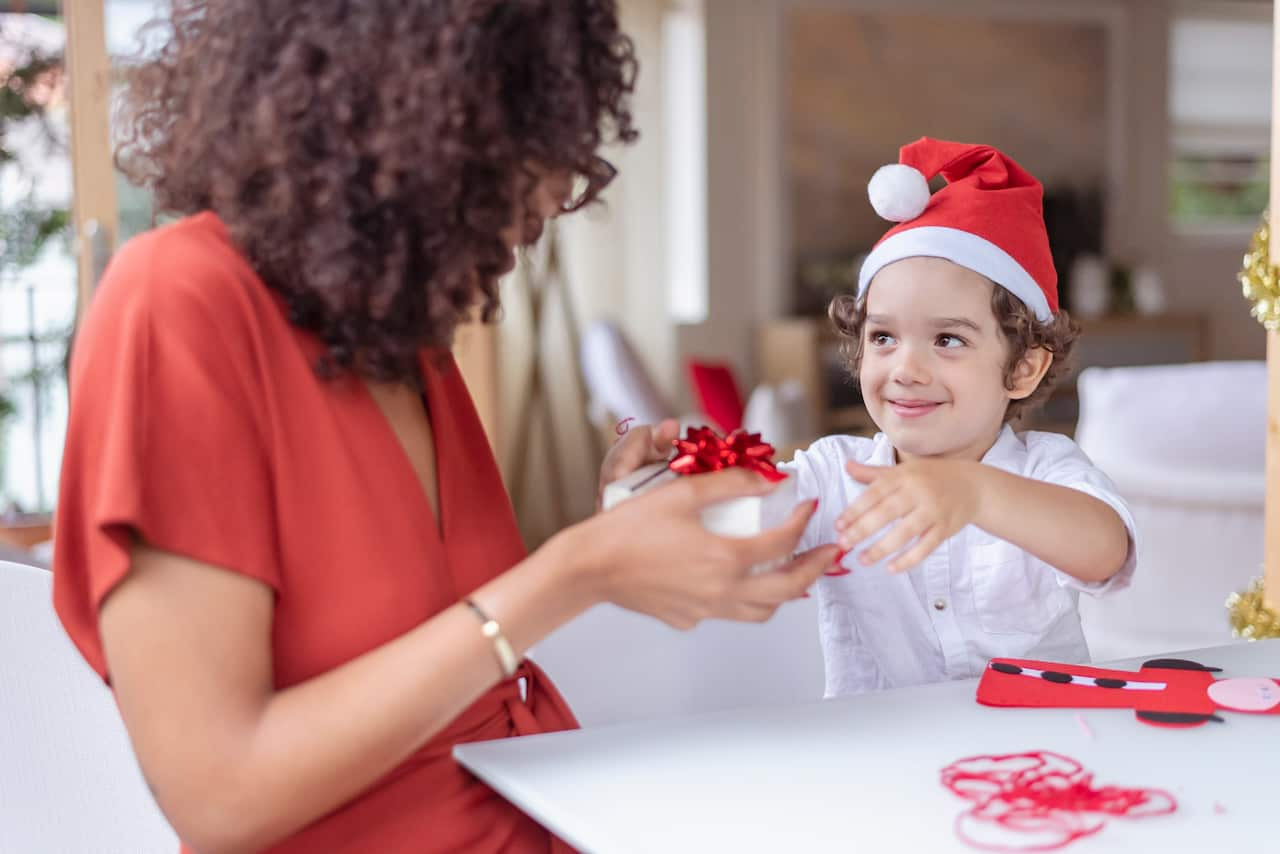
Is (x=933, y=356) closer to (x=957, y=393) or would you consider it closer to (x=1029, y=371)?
(x=957, y=393)

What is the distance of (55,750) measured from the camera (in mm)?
1299

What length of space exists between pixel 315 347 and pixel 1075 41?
7.40 meters

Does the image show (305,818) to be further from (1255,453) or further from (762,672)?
(1255,453)

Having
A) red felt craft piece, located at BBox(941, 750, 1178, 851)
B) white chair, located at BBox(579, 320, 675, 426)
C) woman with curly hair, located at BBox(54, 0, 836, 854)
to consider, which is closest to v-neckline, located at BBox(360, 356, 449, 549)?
woman with curly hair, located at BBox(54, 0, 836, 854)

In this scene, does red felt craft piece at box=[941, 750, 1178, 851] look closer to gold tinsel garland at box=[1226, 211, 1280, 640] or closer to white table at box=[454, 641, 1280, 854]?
white table at box=[454, 641, 1280, 854]

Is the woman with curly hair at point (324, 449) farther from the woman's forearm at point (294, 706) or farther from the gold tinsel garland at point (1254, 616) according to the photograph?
the gold tinsel garland at point (1254, 616)

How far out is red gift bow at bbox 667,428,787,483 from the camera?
107 cm

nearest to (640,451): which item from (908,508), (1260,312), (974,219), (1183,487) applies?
(908,508)

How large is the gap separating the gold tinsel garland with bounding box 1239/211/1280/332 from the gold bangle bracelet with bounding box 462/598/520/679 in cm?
106

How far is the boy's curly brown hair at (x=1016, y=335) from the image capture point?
149 cm

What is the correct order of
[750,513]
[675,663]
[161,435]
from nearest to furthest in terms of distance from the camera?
[161,435]
[750,513]
[675,663]

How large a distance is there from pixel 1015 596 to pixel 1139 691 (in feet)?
1.23

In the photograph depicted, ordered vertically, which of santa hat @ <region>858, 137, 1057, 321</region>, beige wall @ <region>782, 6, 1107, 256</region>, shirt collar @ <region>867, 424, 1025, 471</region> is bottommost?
shirt collar @ <region>867, 424, 1025, 471</region>

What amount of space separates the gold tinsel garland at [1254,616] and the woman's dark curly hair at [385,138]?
105 centimetres
